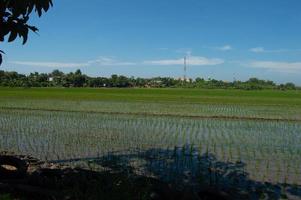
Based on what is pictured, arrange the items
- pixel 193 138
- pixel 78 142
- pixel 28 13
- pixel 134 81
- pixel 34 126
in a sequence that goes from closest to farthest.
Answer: pixel 28 13
pixel 78 142
pixel 193 138
pixel 34 126
pixel 134 81

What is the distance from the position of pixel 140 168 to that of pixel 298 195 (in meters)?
3.61

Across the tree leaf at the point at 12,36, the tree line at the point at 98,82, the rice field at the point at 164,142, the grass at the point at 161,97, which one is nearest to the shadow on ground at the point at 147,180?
the rice field at the point at 164,142

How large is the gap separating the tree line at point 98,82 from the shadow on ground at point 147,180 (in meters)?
76.6

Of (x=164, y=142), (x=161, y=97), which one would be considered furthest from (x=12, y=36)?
(x=161, y=97)

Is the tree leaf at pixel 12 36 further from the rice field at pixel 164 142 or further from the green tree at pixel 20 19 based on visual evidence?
the rice field at pixel 164 142

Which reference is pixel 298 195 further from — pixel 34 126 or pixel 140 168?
pixel 34 126

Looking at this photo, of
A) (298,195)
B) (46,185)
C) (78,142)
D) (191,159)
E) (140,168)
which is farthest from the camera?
(78,142)

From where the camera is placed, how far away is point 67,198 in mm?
5727

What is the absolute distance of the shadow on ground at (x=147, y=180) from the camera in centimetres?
626

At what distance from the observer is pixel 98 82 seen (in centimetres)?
10275

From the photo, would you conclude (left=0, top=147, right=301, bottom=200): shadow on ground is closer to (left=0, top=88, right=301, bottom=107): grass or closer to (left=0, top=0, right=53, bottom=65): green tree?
(left=0, top=0, right=53, bottom=65): green tree

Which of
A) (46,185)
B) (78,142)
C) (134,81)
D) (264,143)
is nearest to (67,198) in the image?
(46,185)

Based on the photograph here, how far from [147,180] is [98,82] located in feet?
315

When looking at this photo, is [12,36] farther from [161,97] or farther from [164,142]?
[161,97]
